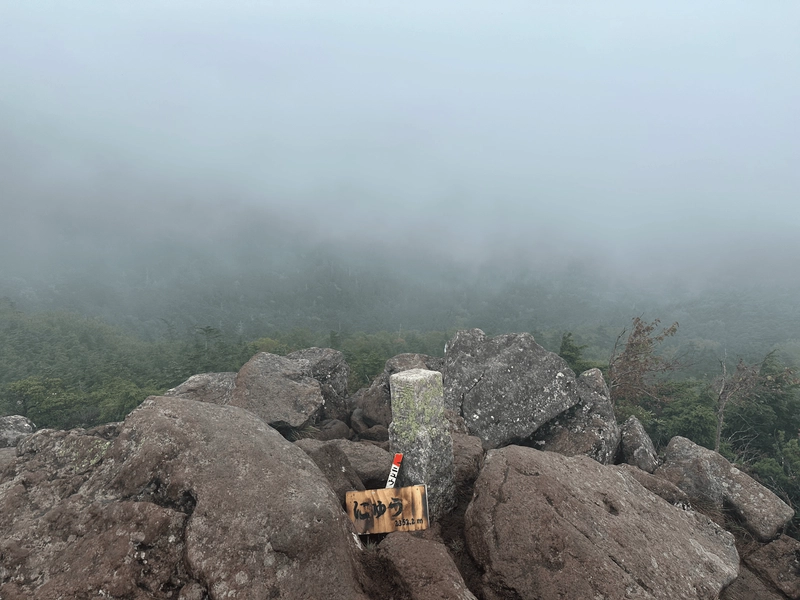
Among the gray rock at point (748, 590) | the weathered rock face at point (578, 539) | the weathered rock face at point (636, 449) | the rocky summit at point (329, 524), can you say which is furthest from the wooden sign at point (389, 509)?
the weathered rock face at point (636, 449)

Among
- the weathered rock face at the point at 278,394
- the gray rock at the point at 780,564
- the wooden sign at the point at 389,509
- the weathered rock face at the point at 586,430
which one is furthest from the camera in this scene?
the weathered rock face at the point at 278,394

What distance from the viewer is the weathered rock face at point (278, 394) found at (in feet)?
41.3

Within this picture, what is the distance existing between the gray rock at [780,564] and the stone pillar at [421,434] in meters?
6.51

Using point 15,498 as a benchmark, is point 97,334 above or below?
below

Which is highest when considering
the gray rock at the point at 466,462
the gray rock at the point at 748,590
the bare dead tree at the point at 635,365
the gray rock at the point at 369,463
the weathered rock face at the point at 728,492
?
the gray rock at the point at 466,462

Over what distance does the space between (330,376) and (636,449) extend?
11493mm

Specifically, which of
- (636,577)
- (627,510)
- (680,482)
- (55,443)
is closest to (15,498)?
(55,443)

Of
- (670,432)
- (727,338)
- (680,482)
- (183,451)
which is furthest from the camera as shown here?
(727,338)

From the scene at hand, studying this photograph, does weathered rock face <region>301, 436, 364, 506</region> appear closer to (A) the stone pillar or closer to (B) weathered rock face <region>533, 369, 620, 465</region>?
(A) the stone pillar

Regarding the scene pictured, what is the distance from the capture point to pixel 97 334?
94000 mm

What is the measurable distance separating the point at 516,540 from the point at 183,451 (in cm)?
486

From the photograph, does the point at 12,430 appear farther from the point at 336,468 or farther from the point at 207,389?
the point at 336,468

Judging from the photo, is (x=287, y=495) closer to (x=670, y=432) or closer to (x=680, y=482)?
(x=680, y=482)

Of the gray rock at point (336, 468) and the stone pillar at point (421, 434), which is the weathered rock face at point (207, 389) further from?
the stone pillar at point (421, 434)
